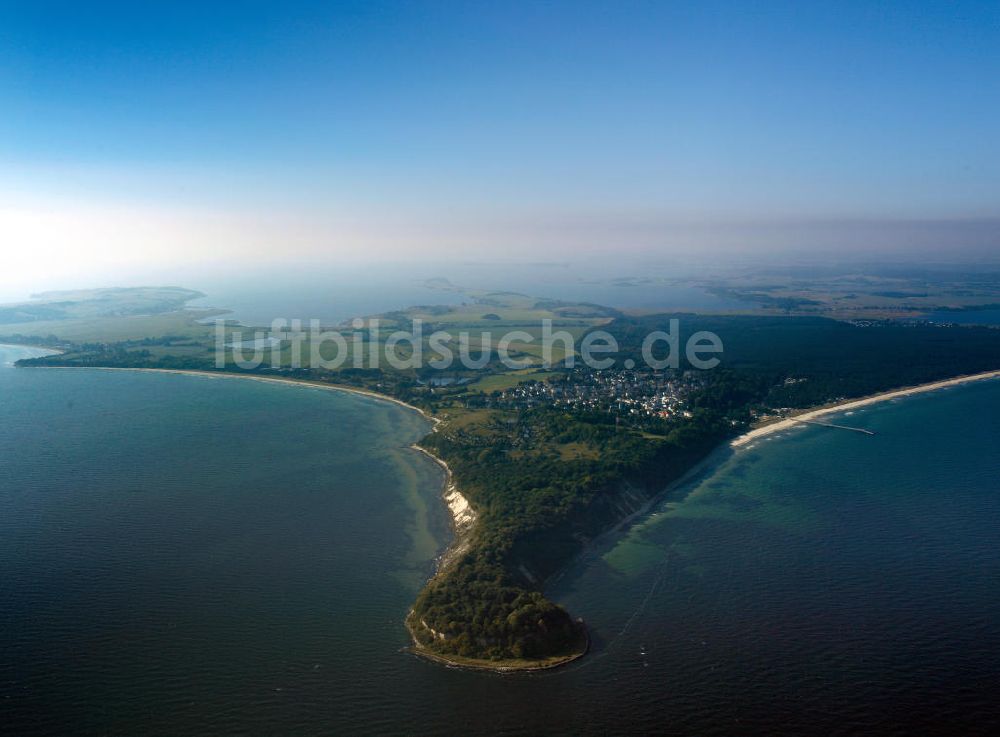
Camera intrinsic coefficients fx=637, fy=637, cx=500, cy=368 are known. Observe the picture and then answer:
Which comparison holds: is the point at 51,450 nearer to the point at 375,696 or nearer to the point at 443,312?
the point at 375,696

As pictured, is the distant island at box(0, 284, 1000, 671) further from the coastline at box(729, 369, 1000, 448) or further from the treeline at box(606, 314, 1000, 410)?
the coastline at box(729, 369, 1000, 448)

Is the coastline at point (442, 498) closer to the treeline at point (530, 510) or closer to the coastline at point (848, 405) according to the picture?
the treeline at point (530, 510)

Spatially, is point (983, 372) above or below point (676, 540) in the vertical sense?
above

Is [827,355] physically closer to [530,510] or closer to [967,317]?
[967,317]

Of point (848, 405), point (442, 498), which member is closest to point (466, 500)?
point (442, 498)

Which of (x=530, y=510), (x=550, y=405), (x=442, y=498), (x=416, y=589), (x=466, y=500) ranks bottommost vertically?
(x=416, y=589)

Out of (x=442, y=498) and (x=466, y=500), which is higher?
(x=466, y=500)

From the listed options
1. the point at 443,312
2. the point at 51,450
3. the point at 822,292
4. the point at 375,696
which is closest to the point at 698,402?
the point at 375,696
